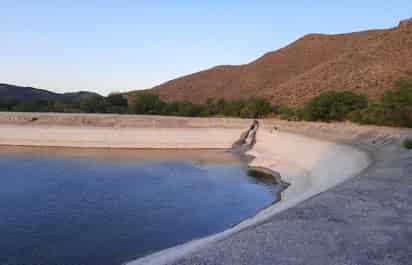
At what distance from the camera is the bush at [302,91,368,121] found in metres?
39.0

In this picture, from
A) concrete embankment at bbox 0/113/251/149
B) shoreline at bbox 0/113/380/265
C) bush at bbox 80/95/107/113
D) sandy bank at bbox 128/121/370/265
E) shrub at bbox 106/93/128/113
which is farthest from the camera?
bush at bbox 80/95/107/113

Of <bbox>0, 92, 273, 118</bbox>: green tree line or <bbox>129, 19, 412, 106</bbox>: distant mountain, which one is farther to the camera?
<bbox>0, 92, 273, 118</bbox>: green tree line

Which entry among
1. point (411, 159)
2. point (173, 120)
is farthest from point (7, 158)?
point (411, 159)

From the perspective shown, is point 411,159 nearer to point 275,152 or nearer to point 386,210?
point 386,210

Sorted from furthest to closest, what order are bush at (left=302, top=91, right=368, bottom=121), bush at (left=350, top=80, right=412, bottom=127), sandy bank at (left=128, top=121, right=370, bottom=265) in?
bush at (left=302, top=91, right=368, bottom=121), bush at (left=350, top=80, right=412, bottom=127), sandy bank at (left=128, top=121, right=370, bottom=265)

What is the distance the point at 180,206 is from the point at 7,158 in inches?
820

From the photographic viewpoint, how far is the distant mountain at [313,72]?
5050 centimetres

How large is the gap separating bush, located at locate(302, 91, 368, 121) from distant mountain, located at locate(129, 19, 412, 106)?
6.22 meters

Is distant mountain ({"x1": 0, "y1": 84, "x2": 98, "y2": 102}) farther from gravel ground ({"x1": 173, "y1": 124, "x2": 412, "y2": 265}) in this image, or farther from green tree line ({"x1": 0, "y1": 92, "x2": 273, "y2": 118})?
gravel ground ({"x1": 173, "y1": 124, "x2": 412, "y2": 265})

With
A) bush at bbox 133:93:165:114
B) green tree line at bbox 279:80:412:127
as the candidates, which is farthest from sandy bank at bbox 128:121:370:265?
bush at bbox 133:93:165:114

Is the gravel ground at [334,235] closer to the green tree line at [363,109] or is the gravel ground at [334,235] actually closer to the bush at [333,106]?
the green tree line at [363,109]

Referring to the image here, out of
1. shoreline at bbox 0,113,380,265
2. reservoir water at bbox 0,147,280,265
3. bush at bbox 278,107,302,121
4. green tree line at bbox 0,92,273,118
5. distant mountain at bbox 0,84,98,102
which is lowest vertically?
reservoir water at bbox 0,147,280,265

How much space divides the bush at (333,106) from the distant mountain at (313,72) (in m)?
6.22

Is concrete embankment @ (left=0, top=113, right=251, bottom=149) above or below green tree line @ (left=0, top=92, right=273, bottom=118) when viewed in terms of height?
below
